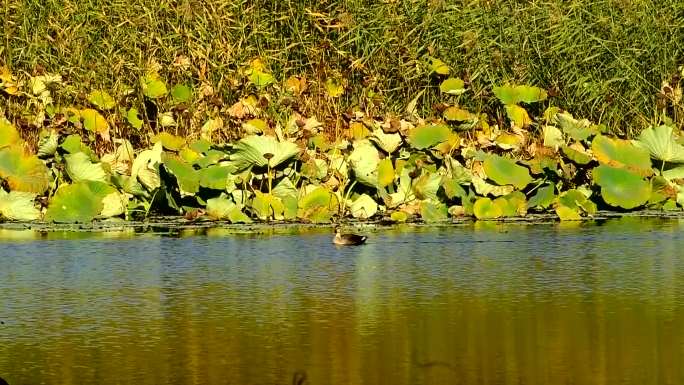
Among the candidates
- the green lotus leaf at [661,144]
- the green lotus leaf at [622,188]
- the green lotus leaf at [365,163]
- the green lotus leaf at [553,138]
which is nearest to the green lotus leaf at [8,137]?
the green lotus leaf at [365,163]

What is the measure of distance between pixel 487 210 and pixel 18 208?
8.59 ft

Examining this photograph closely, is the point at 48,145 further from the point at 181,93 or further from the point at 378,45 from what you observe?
the point at 378,45

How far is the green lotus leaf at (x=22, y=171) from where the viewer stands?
8523 millimetres

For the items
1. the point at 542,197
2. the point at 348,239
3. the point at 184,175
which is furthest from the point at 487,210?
the point at 184,175

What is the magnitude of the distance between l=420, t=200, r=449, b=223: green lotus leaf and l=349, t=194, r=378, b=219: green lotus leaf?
27cm

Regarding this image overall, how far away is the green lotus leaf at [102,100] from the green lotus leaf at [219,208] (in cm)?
204

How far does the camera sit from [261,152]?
8188 mm

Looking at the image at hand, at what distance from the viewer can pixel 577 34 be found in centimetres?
1002

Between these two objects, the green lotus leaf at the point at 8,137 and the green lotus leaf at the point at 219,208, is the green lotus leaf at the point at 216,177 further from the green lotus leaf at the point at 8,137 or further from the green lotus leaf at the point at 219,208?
the green lotus leaf at the point at 8,137

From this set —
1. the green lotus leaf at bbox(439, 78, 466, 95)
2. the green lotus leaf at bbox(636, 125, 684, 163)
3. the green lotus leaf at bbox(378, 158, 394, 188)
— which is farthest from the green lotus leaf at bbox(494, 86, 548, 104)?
the green lotus leaf at bbox(378, 158, 394, 188)

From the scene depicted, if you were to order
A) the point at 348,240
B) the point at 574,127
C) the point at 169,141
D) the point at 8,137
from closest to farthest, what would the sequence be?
the point at 348,240 → the point at 8,137 → the point at 574,127 → the point at 169,141

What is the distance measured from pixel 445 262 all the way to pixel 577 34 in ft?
12.9

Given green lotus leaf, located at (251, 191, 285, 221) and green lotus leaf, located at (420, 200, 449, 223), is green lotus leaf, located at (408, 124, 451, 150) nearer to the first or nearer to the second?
green lotus leaf, located at (420, 200, 449, 223)

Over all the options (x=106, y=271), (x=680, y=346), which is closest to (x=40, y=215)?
(x=106, y=271)
